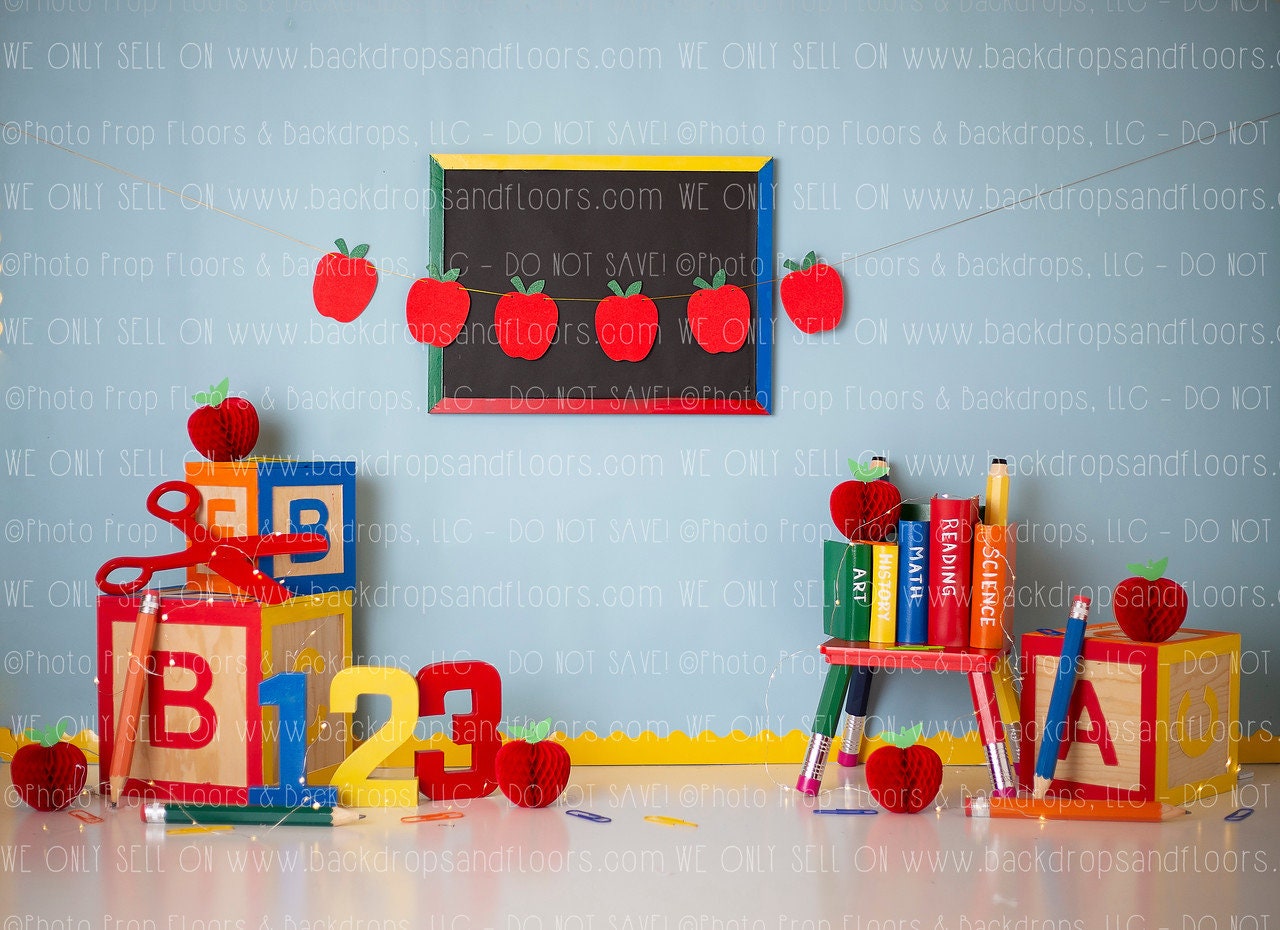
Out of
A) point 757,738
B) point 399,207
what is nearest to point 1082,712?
point 757,738

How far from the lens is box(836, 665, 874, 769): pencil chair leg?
2.32 m

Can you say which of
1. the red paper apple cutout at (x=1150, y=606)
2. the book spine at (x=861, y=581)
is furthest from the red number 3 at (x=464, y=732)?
the red paper apple cutout at (x=1150, y=606)

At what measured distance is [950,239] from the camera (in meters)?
2.40

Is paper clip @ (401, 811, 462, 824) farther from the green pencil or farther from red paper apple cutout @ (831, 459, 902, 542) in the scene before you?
red paper apple cutout @ (831, 459, 902, 542)

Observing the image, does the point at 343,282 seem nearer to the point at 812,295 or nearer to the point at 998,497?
the point at 812,295

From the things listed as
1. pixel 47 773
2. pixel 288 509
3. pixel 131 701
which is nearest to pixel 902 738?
pixel 288 509

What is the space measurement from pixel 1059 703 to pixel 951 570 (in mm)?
290

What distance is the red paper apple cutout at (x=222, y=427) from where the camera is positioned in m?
2.21

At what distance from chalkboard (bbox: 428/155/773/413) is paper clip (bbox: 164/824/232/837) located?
2.92ft

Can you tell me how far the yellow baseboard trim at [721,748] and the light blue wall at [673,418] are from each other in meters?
0.04

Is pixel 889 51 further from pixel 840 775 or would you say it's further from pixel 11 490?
pixel 11 490

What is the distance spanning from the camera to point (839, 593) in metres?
2.14

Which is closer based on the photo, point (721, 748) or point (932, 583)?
point (932, 583)

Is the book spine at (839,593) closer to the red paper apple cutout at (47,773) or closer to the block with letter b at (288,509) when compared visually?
the block with letter b at (288,509)
